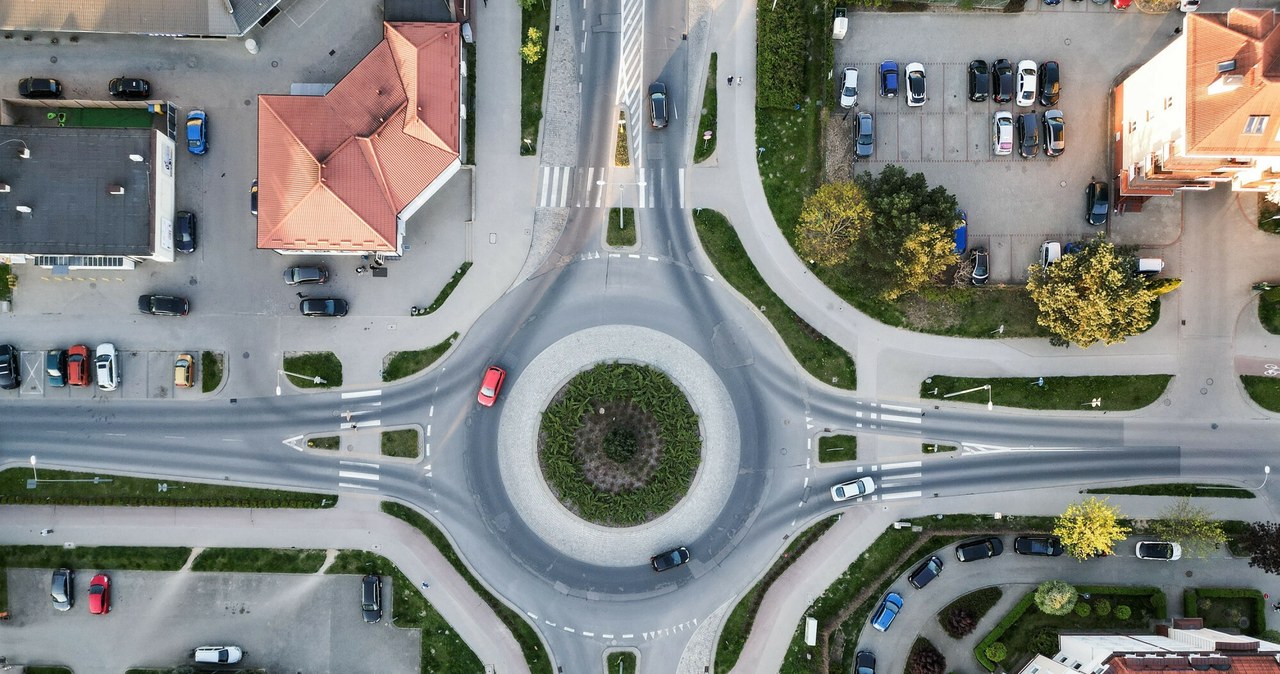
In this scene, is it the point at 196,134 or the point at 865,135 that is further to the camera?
the point at 865,135

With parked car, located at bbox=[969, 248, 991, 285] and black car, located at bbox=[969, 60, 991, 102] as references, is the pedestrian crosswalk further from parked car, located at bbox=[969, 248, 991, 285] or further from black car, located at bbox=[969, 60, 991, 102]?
black car, located at bbox=[969, 60, 991, 102]

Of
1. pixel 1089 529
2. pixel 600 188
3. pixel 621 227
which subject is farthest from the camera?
pixel 600 188

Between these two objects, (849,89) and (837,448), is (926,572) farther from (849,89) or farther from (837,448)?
(849,89)

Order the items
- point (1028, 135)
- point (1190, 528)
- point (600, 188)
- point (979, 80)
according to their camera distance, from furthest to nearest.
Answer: point (600, 188)
point (979, 80)
point (1028, 135)
point (1190, 528)

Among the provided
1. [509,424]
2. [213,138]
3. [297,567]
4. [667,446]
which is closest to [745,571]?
[667,446]

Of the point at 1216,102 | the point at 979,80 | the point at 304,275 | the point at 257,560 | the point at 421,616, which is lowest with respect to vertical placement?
the point at 421,616

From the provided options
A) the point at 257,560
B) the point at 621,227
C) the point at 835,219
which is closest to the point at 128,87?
the point at 257,560

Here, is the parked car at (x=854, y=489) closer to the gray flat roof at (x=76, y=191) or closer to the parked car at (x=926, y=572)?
the parked car at (x=926, y=572)
